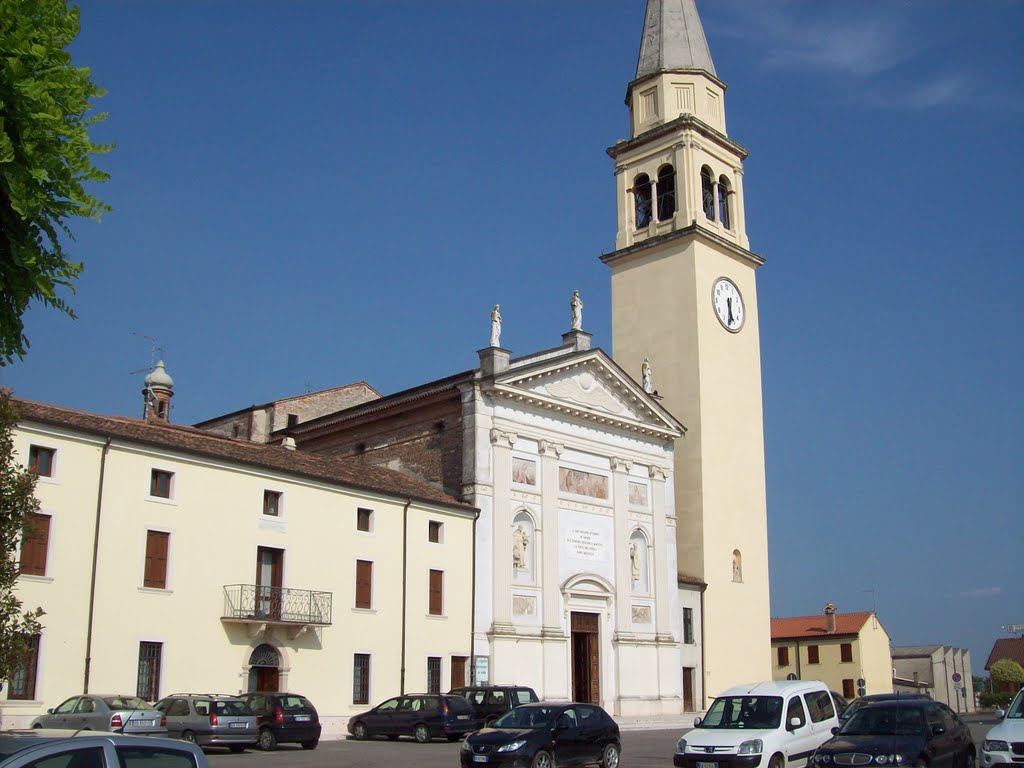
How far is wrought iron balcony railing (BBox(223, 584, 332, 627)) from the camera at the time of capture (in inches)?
1050

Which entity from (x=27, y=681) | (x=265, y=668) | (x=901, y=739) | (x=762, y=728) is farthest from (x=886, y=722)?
(x=265, y=668)

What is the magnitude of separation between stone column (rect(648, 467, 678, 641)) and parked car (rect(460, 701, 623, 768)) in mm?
19812

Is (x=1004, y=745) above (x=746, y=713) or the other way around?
the other way around

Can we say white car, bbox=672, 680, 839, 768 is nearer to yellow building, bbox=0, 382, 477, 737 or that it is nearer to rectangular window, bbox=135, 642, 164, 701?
rectangular window, bbox=135, 642, 164, 701

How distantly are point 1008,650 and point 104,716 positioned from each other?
280 ft

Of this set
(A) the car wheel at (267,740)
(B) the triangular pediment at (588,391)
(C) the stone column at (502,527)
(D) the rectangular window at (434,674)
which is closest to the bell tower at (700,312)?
(B) the triangular pediment at (588,391)

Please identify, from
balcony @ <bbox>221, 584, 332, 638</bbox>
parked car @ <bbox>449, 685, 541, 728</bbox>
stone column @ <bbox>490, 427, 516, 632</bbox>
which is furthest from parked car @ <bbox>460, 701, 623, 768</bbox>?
stone column @ <bbox>490, 427, 516, 632</bbox>

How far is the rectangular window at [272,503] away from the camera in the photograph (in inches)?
1107

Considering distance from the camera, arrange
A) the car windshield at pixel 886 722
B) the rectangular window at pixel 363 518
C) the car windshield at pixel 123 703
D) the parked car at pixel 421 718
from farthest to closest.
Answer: the rectangular window at pixel 363 518
the parked car at pixel 421 718
the car windshield at pixel 123 703
the car windshield at pixel 886 722

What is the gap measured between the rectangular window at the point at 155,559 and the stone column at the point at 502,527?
36.7 feet

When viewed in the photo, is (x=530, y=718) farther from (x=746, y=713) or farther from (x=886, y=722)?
(x=886, y=722)

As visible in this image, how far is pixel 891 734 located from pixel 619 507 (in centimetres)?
2351

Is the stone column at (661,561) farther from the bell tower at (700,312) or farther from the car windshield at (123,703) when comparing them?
the car windshield at (123,703)

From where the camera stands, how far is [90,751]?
23.5 feet
